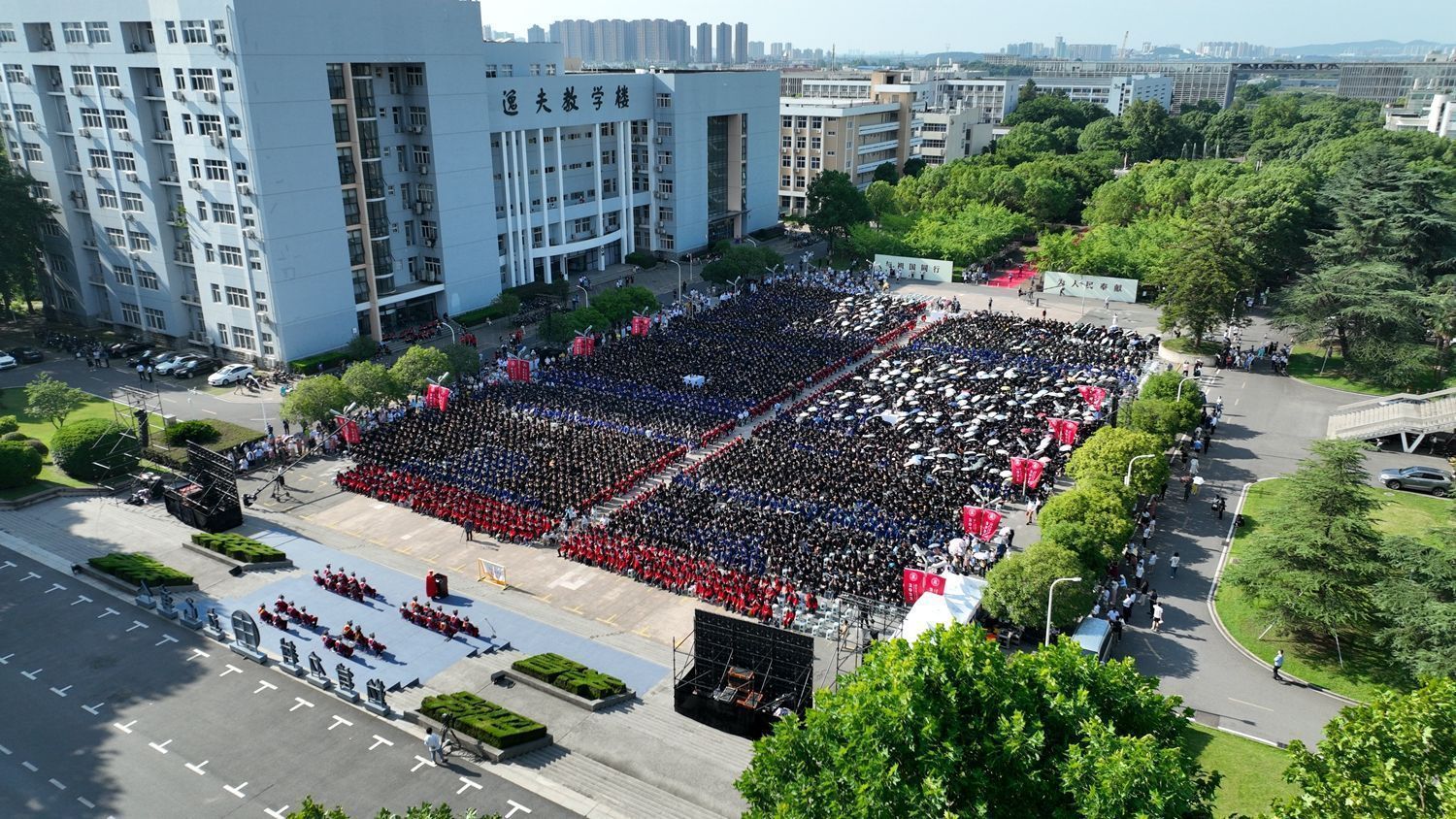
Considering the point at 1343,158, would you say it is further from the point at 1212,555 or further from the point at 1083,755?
the point at 1083,755

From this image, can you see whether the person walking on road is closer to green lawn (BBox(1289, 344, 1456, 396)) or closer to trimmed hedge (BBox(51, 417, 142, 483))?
trimmed hedge (BBox(51, 417, 142, 483))

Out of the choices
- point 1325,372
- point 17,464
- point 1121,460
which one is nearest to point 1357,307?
point 1325,372

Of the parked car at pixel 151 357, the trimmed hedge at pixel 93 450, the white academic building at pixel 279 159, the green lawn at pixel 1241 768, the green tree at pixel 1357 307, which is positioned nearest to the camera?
the green lawn at pixel 1241 768

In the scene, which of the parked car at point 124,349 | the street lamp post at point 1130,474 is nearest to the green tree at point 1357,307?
the street lamp post at point 1130,474

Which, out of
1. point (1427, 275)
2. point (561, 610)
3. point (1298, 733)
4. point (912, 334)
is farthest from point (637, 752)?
point (1427, 275)

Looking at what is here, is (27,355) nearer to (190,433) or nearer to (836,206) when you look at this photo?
(190,433)

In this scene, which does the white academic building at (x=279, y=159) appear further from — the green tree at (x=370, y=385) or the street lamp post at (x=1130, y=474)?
the street lamp post at (x=1130, y=474)

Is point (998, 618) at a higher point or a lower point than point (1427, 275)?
lower
